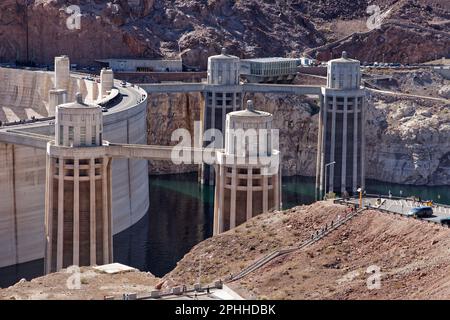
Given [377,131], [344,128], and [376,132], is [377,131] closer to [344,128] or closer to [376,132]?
[376,132]

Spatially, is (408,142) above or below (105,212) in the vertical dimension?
below

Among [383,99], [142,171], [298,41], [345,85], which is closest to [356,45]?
[298,41]

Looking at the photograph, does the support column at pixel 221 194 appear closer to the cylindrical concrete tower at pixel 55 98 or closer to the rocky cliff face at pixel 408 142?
the cylindrical concrete tower at pixel 55 98

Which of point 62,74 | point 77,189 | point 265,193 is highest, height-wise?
point 62,74

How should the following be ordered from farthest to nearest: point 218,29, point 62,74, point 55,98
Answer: point 218,29 < point 62,74 < point 55,98

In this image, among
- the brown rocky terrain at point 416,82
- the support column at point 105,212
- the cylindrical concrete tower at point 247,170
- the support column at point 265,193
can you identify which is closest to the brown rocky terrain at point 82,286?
the cylindrical concrete tower at point 247,170

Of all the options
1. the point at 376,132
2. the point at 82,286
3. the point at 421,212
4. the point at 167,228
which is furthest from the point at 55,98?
the point at 421,212

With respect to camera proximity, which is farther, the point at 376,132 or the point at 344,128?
the point at 376,132

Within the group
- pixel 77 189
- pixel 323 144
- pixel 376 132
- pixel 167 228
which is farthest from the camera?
pixel 376 132
